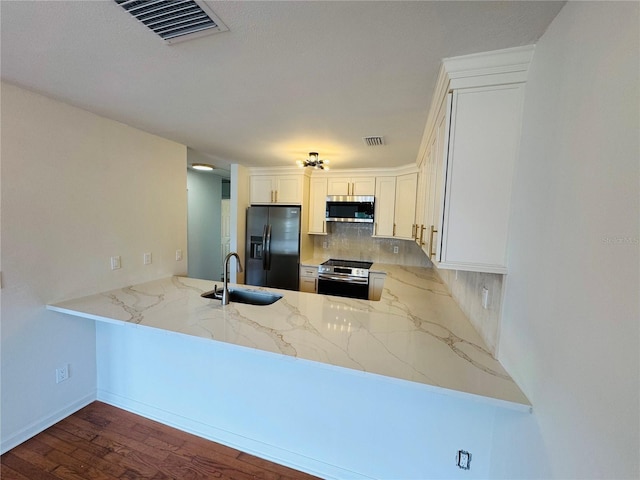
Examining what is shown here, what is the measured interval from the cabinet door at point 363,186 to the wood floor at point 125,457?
3274 millimetres

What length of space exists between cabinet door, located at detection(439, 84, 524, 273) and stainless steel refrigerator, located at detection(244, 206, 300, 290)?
2787mm

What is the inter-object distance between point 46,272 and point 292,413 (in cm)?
200

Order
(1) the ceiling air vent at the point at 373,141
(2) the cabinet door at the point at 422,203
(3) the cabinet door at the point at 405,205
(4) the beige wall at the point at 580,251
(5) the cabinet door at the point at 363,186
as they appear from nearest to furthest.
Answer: (4) the beige wall at the point at 580,251 < (2) the cabinet door at the point at 422,203 < (1) the ceiling air vent at the point at 373,141 < (3) the cabinet door at the point at 405,205 < (5) the cabinet door at the point at 363,186

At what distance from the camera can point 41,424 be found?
1925 millimetres

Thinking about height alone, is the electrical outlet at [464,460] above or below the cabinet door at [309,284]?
below

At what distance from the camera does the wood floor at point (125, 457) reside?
1643 millimetres

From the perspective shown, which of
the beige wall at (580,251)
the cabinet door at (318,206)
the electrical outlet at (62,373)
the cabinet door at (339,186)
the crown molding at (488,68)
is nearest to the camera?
the beige wall at (580,251)

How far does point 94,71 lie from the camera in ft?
4.84

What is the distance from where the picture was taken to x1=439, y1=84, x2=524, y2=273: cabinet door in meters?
1.19

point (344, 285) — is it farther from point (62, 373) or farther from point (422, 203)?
point (62, 373)

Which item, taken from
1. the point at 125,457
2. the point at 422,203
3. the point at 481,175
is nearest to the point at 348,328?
the point at 481,175

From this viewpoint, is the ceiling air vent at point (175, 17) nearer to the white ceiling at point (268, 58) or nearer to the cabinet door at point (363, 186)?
the white ceiling at point (268, 58)

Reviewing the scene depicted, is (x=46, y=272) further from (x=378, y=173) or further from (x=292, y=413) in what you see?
(x=378, y=173)

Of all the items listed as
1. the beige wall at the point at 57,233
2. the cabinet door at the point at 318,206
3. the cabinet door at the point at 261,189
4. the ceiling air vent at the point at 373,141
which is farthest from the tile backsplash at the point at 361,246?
the beige wall at the point at 57,233
